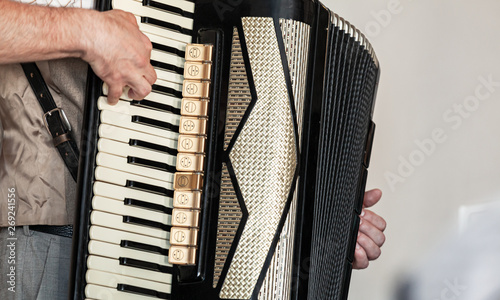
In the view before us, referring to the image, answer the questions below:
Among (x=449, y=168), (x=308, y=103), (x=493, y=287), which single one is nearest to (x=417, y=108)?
(x=449, y=168)

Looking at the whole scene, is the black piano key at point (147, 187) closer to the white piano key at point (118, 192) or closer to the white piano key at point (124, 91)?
the white piano key at point (118, 192)

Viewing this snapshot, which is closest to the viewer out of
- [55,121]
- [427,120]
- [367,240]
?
[55,121]

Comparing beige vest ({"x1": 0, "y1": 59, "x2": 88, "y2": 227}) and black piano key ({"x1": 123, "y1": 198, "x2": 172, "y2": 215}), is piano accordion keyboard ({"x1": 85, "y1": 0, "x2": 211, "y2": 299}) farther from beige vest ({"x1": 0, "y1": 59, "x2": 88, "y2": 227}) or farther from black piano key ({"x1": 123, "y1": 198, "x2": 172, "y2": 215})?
beige vest ({"x1": 0, "y1": 59, "x2": 88, "y2": 227})

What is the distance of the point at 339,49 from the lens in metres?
1.08

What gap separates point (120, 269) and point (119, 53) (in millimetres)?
329

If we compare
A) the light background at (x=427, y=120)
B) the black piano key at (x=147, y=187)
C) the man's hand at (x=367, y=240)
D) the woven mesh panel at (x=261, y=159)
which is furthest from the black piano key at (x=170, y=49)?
the light background at (x=427, y=120)

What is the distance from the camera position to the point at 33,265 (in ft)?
3.64

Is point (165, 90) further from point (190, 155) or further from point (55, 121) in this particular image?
point (55, 121)

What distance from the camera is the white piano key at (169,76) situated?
0.93m

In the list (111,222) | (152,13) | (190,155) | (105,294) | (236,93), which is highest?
(152,13)

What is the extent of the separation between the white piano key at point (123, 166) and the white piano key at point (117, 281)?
0.16m

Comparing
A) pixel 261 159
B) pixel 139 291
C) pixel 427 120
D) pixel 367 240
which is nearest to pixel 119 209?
pixel 139 291

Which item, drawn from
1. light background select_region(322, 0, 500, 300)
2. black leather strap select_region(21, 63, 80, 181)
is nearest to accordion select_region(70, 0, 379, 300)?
black leather strap select_region(21, 63, 80, 181)

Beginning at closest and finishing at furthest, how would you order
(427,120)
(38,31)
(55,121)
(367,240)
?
(38,31), (55,121), (367,240), (427,120)
